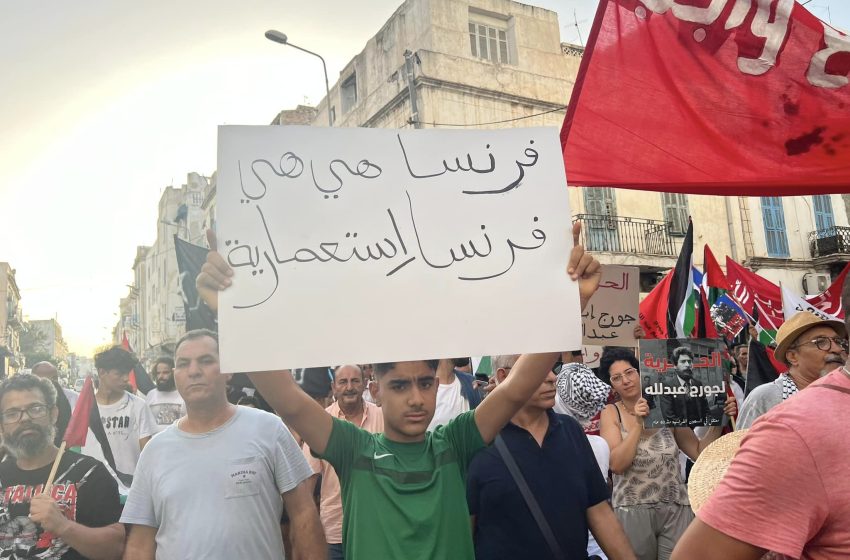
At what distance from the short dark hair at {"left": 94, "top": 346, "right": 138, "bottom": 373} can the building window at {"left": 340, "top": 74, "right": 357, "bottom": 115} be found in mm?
19647

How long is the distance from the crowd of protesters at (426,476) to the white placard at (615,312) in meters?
1.59

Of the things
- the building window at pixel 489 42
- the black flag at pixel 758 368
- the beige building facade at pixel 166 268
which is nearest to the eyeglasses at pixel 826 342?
the black flag at pixel 758 368

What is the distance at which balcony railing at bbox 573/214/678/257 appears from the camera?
2158 cm

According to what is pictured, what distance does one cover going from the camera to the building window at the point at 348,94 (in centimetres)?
2533

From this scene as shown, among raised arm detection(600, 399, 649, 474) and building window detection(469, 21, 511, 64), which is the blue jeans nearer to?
raised arm detection(600, 399, 649, 474)

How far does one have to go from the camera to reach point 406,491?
253 centimetres

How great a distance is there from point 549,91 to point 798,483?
71.0 feet

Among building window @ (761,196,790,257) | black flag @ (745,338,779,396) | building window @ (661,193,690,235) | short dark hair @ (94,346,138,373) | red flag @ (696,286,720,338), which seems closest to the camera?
black flag @ (745,338,779,396)

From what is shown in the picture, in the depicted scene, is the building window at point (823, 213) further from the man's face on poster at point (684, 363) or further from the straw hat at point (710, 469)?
the straw hat at point (710, 469)

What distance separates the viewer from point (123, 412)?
20.8 feet

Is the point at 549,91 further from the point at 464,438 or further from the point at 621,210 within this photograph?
the point at 464,438

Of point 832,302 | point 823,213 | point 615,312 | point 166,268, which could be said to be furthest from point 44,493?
point 166,268

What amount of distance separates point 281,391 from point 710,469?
1.41 meters

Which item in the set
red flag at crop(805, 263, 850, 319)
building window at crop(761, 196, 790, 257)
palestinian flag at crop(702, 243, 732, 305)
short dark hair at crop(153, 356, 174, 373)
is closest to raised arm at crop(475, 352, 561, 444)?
red flag at crop(805, 263, 850, 319)
